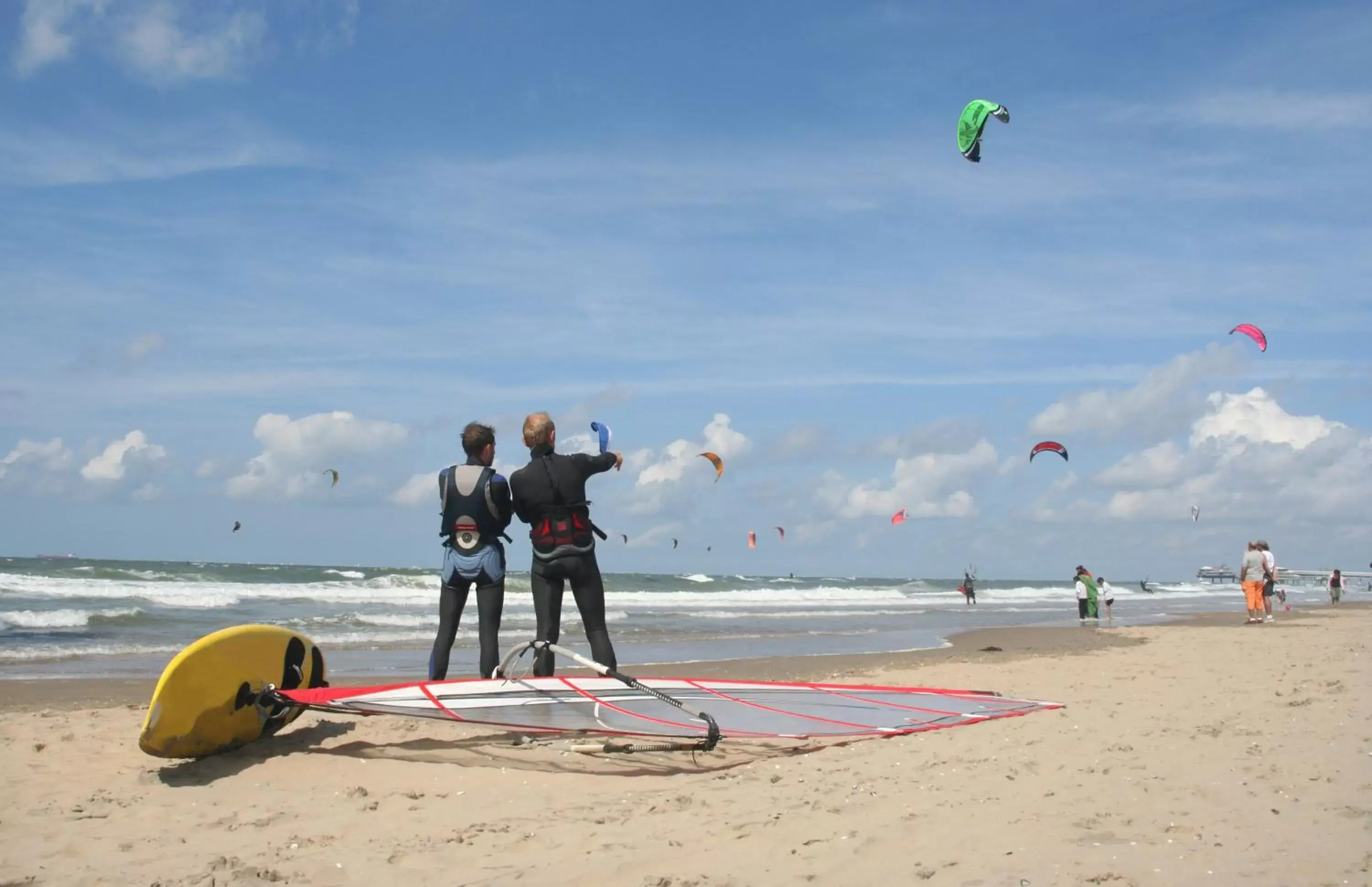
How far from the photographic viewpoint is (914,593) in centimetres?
5328

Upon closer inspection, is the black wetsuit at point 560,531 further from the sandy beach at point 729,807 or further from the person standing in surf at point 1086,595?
the person standing in surf at point 1086,595

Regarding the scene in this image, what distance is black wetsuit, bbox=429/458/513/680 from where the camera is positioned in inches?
197

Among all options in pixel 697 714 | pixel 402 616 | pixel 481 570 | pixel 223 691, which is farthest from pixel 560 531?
pixel 402 616

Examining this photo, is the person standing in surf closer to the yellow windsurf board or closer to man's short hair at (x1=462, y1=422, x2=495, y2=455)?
man's short hair at (x1=462, y1=422, x2=495, y2=455)

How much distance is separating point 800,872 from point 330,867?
140 centimetres

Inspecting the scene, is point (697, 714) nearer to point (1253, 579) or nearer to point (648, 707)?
point (648, 707)

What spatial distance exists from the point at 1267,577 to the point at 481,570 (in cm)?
1526

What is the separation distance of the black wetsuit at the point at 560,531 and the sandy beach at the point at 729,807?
59 centimetres

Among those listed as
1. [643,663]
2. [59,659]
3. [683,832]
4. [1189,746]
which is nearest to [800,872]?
[683,832]

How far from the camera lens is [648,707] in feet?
15.8

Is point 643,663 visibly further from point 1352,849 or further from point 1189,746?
point 1352,849

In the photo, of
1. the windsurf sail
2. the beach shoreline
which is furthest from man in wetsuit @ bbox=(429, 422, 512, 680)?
the beach shoreline

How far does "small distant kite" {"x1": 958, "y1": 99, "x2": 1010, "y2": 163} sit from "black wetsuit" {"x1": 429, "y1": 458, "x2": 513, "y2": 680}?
5811mm

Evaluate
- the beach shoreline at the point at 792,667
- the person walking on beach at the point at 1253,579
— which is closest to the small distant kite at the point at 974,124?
the beach shoreline at the point at 792,667
